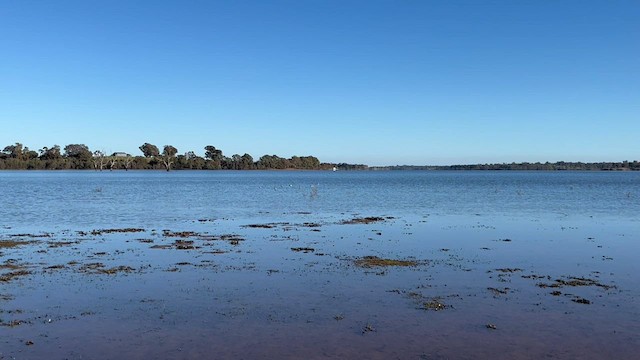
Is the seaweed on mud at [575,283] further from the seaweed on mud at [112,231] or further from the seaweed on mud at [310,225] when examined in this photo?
the seaweed on mud at [112,231]

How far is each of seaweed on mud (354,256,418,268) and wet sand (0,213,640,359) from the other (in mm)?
90

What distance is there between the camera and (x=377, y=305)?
16.3 meters

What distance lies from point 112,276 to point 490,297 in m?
13.3

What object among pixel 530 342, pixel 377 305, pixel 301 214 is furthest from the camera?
pixel 301 214

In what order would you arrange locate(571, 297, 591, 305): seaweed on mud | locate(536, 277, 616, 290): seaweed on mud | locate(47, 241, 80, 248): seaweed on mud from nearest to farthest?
locate(571, 297, 591, 305): seaweed on mud
locate(536, 277, 616, 290): seaweed on mud
locate(47, 241, 80, 248): seaweed on mud

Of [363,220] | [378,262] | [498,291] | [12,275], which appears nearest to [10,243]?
[12,275]

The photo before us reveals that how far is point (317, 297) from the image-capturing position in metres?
17.3

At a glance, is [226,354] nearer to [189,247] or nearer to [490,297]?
[490,297]

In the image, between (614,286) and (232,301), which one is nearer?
(232,301)

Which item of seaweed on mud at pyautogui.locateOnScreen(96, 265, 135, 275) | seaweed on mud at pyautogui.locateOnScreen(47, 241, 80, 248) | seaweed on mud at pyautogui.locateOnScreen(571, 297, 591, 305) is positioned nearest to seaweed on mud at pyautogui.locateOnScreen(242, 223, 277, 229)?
seaweed on mud at pyautogui.locateOnScreen(47, 241, 80, 248)

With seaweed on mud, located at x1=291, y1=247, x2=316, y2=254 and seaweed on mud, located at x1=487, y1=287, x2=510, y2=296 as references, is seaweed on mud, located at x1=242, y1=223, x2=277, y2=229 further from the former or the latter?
seaweed on mud, located at x1=487, y1=287, x2=510, y2=296

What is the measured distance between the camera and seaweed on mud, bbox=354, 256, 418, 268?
2278 centimetres

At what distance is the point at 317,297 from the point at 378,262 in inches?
256

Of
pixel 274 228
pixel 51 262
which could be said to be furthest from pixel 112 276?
pixel 274 228
